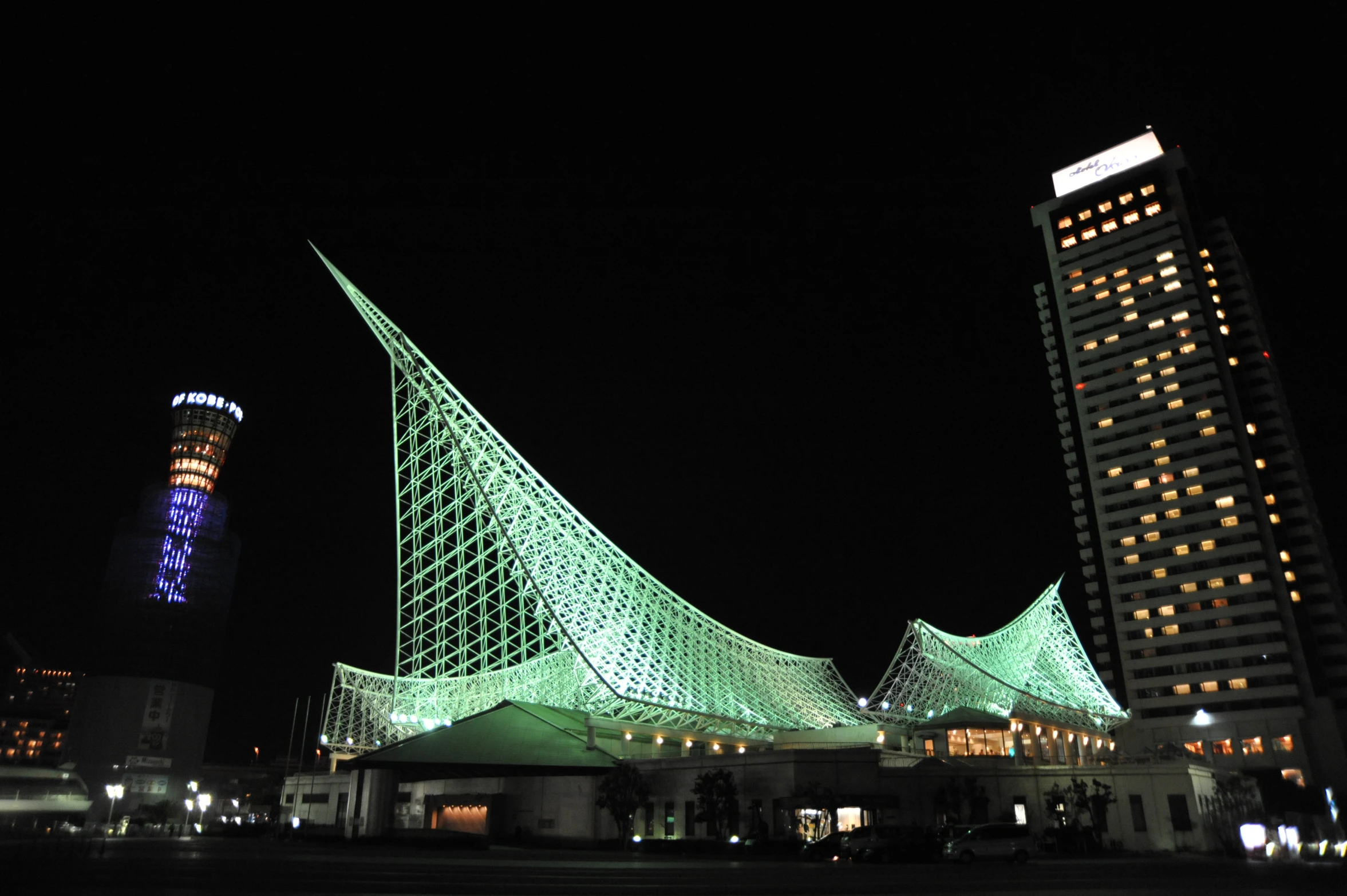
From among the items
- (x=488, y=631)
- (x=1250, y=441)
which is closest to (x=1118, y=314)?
(x=1250, y=441)

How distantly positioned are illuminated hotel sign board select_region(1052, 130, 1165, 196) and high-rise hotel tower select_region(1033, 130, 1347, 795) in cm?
37

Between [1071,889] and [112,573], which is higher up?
[112,573]

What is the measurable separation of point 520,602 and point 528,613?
69cm

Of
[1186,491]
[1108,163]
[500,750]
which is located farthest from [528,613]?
[1108,163]

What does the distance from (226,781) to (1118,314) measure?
118 meters

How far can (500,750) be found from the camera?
4212 cm

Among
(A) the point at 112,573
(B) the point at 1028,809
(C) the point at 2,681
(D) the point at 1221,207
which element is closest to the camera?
(B) the point at 1028,809

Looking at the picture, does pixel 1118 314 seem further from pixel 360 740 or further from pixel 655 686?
pixel 360 740

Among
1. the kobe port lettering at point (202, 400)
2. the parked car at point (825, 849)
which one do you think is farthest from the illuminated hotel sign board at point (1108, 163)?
the kobe port lettering at point (202, 400)

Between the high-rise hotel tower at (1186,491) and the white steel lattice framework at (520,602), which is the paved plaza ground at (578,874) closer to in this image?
the white steel lattice framework at (520,602)

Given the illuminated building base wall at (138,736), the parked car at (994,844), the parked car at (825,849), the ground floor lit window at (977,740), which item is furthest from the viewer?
the illuminated building base wall at (138,736)

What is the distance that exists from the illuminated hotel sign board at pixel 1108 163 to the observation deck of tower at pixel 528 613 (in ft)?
220

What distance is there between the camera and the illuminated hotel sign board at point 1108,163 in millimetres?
101500

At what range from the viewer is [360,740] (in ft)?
234
